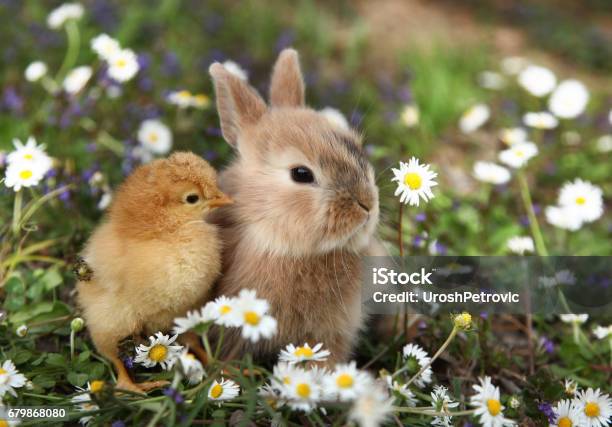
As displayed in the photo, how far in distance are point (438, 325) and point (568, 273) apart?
849 mm

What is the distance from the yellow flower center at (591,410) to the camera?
249cm

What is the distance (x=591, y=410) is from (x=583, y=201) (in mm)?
1488

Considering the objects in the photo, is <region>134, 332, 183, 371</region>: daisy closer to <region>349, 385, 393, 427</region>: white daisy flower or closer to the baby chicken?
the baby chicken

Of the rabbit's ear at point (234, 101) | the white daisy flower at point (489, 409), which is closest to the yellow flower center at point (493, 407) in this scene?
the white daisy flower at point (489, 409)

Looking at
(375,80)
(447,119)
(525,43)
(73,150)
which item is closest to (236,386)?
(73,150)

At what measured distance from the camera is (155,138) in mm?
3703

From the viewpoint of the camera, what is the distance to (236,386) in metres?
2.30

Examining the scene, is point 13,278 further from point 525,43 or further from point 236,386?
point 525,43

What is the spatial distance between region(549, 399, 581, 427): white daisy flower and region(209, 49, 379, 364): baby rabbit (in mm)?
858

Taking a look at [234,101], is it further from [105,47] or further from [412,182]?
[105,47]

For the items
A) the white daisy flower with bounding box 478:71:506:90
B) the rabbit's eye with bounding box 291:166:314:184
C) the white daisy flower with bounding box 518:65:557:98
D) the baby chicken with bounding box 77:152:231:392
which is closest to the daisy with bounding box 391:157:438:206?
the rabbit's eye with bounding box 291:166:314:184

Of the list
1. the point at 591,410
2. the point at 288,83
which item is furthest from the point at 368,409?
the point at 288,83

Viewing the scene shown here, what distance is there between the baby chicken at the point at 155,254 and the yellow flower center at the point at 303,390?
0.57 meters

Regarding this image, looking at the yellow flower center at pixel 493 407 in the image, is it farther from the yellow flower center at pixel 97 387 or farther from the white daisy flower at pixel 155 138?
the white daisy flower at pixel 155 138
